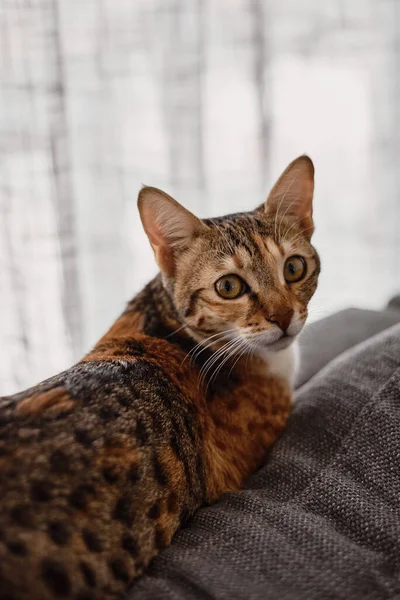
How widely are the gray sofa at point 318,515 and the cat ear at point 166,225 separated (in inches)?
20.7

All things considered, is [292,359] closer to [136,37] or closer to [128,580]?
[128,580]

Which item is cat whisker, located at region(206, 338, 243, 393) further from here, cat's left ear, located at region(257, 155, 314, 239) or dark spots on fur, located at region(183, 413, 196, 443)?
cat's left ear, located at region(257, 155, 314, 239)

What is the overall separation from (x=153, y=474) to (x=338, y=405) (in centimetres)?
54

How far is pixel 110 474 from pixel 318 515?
0.44 metres

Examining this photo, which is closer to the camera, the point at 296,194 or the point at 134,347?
the point at 134,347

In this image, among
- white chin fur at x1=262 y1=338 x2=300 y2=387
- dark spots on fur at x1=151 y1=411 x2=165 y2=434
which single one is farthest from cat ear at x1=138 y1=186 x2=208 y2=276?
dark spots on fur at x1=151 y1=411 x2=165 y2=434

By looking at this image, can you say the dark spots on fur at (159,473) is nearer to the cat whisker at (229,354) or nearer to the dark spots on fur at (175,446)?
the dark spots on fur at (175,446)

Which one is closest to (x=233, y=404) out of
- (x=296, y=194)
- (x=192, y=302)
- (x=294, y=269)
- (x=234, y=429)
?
(x=234, y=429)

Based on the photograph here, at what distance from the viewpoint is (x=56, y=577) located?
0.90 meters

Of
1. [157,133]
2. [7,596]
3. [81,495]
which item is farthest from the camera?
[157,133]

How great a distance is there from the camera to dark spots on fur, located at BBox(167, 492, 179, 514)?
3.75ft

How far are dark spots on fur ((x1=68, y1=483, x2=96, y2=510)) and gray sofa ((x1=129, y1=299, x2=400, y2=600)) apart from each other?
0.59 ft

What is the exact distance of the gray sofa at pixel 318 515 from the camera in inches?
38.8

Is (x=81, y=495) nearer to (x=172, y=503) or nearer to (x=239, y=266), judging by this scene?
(x=172, y=503)
